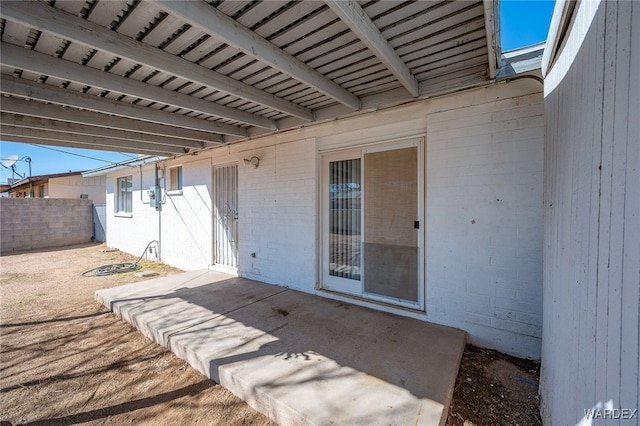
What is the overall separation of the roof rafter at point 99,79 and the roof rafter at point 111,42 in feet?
2.34

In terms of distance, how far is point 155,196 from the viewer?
22.4 ft

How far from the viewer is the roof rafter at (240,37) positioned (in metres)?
1.71

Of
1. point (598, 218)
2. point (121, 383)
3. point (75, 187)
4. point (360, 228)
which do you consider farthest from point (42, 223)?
point (598, 218)

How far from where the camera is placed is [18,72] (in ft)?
8.57

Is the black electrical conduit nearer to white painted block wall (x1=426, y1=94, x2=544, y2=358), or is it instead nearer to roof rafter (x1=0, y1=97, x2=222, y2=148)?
roof rafter (x1=0, y1=97, x2=222, y2=148)

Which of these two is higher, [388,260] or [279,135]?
[279,135]

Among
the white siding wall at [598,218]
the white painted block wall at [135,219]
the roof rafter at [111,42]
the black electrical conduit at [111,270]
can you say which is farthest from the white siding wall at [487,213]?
the white painted block wall at [135,219]

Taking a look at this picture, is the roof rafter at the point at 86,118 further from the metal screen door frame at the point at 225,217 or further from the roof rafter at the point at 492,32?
the roof rafter at the point at 492,32

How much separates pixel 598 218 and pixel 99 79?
12.8 ft

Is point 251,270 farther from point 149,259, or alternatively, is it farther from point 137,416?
point 149,259

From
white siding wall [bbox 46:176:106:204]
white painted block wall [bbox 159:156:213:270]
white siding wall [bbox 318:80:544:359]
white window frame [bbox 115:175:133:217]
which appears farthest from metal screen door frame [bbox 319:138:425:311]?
white siding wall [bbox 46:176:106:204]

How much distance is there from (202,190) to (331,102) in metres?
3.67

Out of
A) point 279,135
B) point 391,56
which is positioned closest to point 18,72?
point 279,135

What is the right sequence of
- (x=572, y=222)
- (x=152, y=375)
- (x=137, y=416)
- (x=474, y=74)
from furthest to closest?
(x=474, y=74)
(x=152, y=375)
(x=137, y=416)
(x=572, y=222)
